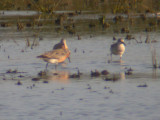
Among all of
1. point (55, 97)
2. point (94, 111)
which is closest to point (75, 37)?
point (55, 97)

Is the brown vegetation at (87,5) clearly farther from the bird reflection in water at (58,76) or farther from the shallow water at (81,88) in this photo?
the bird reflection in water at (58,76)

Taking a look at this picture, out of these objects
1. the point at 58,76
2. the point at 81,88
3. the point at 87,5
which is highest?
the point at 87,5

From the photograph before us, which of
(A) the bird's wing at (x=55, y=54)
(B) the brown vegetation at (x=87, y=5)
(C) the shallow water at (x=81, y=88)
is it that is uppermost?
(B) the brown vegetation at (x=87, y=5)

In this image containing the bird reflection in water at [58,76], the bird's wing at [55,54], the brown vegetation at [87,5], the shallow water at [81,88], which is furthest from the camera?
the brown vegetation at [87,5]

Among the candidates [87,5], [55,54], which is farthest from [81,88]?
[87,5]

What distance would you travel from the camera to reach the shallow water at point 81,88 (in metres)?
9.76

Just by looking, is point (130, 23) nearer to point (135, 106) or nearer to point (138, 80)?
point (138, 80)

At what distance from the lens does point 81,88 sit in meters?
12.1

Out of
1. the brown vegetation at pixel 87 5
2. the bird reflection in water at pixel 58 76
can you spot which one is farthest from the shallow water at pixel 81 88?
the brown vegetation at pixel 87 5

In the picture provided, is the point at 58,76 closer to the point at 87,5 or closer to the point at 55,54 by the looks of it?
the point at 55,54

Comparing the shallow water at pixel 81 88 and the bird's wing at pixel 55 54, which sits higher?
the bird's wing at pixel 55 54

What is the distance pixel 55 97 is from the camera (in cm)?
1120

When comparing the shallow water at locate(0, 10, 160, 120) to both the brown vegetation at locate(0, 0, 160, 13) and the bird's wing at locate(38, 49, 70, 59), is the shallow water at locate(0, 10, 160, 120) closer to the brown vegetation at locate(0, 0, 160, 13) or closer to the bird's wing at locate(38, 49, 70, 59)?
the bird's wing at locate(38, 49, 70, 59)

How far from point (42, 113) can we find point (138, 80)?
12.7 ft
